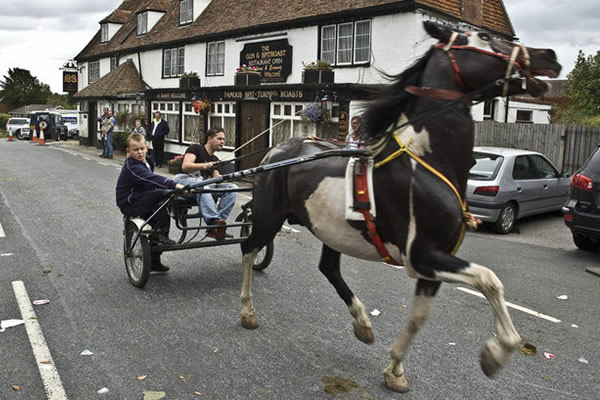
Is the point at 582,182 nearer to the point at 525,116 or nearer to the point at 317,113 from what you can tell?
the point at 317,113

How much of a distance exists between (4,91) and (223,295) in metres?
91.2

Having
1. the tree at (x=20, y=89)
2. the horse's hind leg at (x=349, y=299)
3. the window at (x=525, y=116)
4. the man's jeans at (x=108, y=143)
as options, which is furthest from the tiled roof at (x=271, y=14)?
the tree at (x=20, y=89)

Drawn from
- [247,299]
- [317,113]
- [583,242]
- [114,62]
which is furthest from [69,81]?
[247,299]

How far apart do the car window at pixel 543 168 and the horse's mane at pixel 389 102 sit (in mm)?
9116

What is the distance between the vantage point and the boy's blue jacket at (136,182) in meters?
6.66

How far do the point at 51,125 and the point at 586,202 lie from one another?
39930 mm

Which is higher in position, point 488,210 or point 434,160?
point 434,160

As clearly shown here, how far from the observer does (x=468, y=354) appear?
4.87 meters

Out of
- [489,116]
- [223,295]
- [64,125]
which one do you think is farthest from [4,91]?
[223,295]

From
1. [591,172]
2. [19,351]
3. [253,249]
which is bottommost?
[19,351]

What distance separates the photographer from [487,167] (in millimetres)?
11430

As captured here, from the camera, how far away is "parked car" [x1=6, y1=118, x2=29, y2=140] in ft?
150

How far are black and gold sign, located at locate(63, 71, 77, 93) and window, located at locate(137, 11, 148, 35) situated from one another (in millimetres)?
11102

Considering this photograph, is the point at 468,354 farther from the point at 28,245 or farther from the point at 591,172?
the point at 28,245
